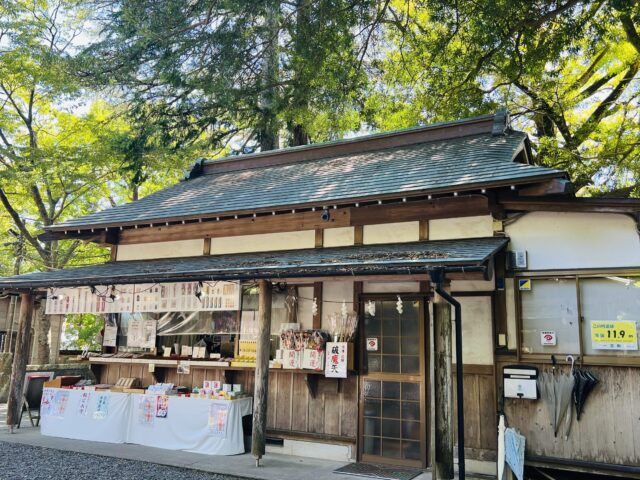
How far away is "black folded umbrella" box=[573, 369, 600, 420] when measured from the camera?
6387 mm

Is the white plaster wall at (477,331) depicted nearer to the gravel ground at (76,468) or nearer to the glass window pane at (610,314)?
the glass window pane at (610,314)

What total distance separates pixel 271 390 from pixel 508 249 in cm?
474

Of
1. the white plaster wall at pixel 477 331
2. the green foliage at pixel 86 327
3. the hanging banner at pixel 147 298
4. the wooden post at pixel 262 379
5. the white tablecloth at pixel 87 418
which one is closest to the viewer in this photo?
the white plaster wall at pixel 477 331

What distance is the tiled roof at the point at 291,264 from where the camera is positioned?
6.14 metres

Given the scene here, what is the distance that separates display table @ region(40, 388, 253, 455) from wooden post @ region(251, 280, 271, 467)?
33.8 inches

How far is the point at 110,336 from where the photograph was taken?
35.1 ft

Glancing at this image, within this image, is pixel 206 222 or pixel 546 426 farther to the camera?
pixel 206 222

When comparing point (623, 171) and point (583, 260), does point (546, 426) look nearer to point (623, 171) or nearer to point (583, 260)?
point (583, 260)

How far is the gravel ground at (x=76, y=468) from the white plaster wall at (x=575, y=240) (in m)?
5.44

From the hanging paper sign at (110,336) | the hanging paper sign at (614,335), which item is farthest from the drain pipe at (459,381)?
the hanging paper sign at (110,336)

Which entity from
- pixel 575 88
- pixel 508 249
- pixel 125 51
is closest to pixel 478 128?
pixel 508 249

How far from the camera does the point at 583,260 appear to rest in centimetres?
675

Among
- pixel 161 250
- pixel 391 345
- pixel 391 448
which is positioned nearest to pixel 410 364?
pixel 391 345

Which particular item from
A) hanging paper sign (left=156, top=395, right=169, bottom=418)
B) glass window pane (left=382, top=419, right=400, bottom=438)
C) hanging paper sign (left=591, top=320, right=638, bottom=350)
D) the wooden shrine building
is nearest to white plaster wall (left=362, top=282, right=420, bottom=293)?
the wooden shrine building
